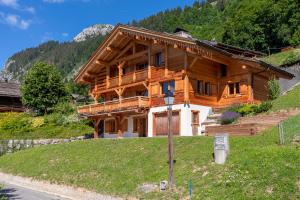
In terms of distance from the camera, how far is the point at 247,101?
32812mm

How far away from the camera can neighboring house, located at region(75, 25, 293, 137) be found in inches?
1282

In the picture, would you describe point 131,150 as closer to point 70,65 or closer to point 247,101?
point 247,101

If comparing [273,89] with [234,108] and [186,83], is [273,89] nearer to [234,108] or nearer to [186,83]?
[234,108]

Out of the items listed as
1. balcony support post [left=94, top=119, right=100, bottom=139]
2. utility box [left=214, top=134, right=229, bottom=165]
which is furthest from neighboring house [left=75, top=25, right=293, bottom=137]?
utility box [left=214, top=134, right=229, bottom=165]

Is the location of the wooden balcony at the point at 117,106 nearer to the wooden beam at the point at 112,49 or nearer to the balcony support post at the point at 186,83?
the balcony support post at the point at 186,83

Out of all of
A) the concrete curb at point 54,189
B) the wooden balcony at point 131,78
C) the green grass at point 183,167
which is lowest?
the concrete curb at point 54,189

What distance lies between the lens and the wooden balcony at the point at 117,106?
3562cm

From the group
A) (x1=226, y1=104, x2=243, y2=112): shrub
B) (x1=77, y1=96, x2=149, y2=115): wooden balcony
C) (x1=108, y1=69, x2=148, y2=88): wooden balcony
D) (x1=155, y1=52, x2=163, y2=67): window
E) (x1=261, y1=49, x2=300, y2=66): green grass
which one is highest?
(x1=261, y1=49, x2=300, y2=66): green grass

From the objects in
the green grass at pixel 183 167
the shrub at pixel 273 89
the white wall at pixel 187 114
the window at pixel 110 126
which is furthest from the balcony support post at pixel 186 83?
the window at pixel 110 126

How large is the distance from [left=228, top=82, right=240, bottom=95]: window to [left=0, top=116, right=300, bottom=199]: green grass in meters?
10.6

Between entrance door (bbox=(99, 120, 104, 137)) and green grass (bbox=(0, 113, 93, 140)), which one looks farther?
green grass (bbox=(0, 113, 93, 140))

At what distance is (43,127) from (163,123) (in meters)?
18.3

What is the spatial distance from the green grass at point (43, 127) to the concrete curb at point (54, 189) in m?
13.8

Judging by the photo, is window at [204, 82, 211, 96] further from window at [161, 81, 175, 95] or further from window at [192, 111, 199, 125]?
window at [161, 81, 175, 95]
